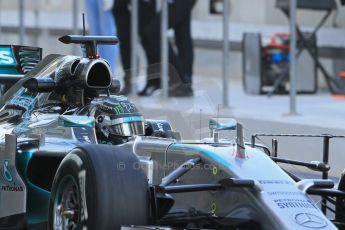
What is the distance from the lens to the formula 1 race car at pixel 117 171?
5.69 metres

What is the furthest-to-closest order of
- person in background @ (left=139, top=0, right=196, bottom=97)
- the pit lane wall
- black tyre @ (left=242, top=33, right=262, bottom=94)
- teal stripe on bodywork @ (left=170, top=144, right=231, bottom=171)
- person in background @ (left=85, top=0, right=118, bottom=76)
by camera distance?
black tyre @ (left=242, top=33, right=262, bottom=94)
person in background @ (left=139, top=0, right=196, bottom=97)
person in background @ (left=85, top=0, right=118, bottom=76)
the pit lane wall
teal stripe on bodywork @ (left=170, top=144, right=231, bottom=171)

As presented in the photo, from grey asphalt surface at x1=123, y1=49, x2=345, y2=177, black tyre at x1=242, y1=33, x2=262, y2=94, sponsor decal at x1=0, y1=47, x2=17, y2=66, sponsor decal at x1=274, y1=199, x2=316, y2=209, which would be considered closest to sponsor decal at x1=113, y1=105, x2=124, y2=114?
grey asphalt surface at x1=123, y1=49, x2=345, y2=177

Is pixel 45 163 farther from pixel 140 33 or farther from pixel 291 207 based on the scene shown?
pixel 140 33

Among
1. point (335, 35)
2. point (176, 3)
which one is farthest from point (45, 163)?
point (335, 35)

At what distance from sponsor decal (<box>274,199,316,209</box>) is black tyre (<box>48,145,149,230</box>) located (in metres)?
0.77

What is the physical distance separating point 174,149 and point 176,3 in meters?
9.87

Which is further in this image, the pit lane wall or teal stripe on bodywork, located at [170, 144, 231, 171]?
the pit lane wall

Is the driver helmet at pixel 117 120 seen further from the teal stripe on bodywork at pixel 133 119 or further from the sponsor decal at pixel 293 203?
the sponsor decal at pixel 293 203

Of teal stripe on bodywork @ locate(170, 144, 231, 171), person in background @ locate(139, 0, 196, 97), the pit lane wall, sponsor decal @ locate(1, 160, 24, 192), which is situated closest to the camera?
teal stripe on bodywork @ locate(170, 144, 231, 171)

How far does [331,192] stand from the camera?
20.2 feet

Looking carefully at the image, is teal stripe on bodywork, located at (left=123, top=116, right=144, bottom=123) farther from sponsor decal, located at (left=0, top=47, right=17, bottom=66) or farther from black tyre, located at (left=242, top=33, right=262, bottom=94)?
black tyre, located at (left=242, top=33, right=262, bottom=94)

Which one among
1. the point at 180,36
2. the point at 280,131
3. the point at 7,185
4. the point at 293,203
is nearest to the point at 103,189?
the point at 293,203

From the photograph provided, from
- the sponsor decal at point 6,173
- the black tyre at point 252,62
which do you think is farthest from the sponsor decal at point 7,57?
the black tyre at point 252,62

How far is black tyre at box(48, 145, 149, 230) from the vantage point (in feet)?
18.4
